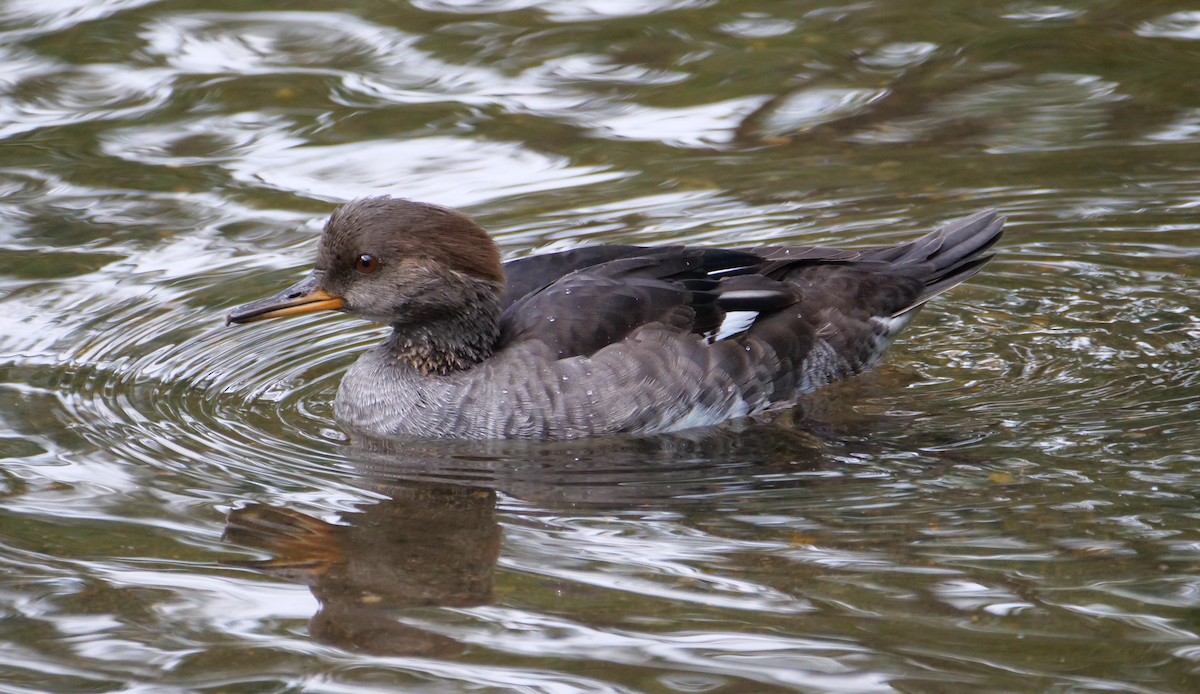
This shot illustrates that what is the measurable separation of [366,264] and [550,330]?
0.91 m

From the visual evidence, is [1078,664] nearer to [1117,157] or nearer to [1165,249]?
[1165,249]

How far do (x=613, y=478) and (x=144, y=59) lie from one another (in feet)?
21.2

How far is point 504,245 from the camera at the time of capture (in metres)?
9.29

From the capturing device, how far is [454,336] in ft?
24.7

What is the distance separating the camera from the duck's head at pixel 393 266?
24.0 ft

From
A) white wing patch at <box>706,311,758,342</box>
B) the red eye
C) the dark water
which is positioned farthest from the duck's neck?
white wing patch at <box>706,311,758,342</box>

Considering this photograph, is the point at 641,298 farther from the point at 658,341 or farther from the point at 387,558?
the point at 387,558

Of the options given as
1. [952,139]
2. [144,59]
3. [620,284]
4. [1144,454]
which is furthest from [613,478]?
[144,59]

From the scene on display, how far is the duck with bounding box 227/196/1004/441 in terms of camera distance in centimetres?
733

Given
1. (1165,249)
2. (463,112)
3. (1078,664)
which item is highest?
(463,112)

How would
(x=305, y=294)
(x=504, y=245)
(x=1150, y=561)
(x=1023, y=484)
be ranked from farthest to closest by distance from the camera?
(x=504, y=245) → (x=305, y=294) → (x=1023, y=484) → (x=1150, y=561)

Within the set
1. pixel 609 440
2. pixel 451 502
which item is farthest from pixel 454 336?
pixel 451 502

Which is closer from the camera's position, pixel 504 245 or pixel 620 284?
pixel 620 284

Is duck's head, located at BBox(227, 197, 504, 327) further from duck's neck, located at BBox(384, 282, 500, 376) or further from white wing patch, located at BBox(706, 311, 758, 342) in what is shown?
white wing patch, located at BBox(706, 311, 758, 342)
